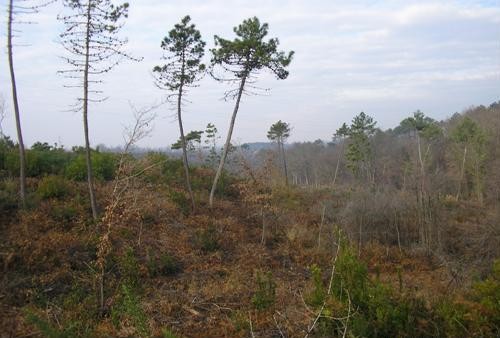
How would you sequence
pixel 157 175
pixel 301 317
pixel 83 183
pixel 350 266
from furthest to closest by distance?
pixel 157 175 → pixel 83 183 → pixel 301 317 → pixel 350 266

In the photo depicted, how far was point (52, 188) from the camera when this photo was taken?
16.1 metres

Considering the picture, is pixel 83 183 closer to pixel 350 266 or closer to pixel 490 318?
pixel 350 266

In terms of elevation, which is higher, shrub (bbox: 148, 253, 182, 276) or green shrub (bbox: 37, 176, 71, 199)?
green shrub (bbox: 37, 176, 71, 199)

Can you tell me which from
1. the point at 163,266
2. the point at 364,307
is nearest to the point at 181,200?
the point at 163,266

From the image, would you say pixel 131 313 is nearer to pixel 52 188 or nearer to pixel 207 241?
pixel 207 241

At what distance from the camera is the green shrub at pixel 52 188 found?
52.0 ft

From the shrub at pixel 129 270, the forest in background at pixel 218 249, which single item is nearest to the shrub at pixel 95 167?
the forest in background at pixel 218 249

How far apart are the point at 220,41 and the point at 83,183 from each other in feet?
27.1

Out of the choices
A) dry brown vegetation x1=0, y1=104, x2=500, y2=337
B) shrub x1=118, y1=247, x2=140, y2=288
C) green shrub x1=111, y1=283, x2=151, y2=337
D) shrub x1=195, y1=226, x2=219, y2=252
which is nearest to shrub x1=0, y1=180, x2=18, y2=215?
dry brown vegetation x1=0, y1=104, x2=500, y2=337

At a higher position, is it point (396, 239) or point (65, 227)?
point (65, 227)

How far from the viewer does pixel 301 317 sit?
23.6 ft

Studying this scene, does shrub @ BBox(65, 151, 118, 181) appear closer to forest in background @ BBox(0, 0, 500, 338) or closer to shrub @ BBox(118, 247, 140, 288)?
forest in background @ BBox(0, 0, 500, 338)

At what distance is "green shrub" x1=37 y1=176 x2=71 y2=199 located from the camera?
15.8 meters

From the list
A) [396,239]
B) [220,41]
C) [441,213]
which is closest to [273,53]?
[220,41]
